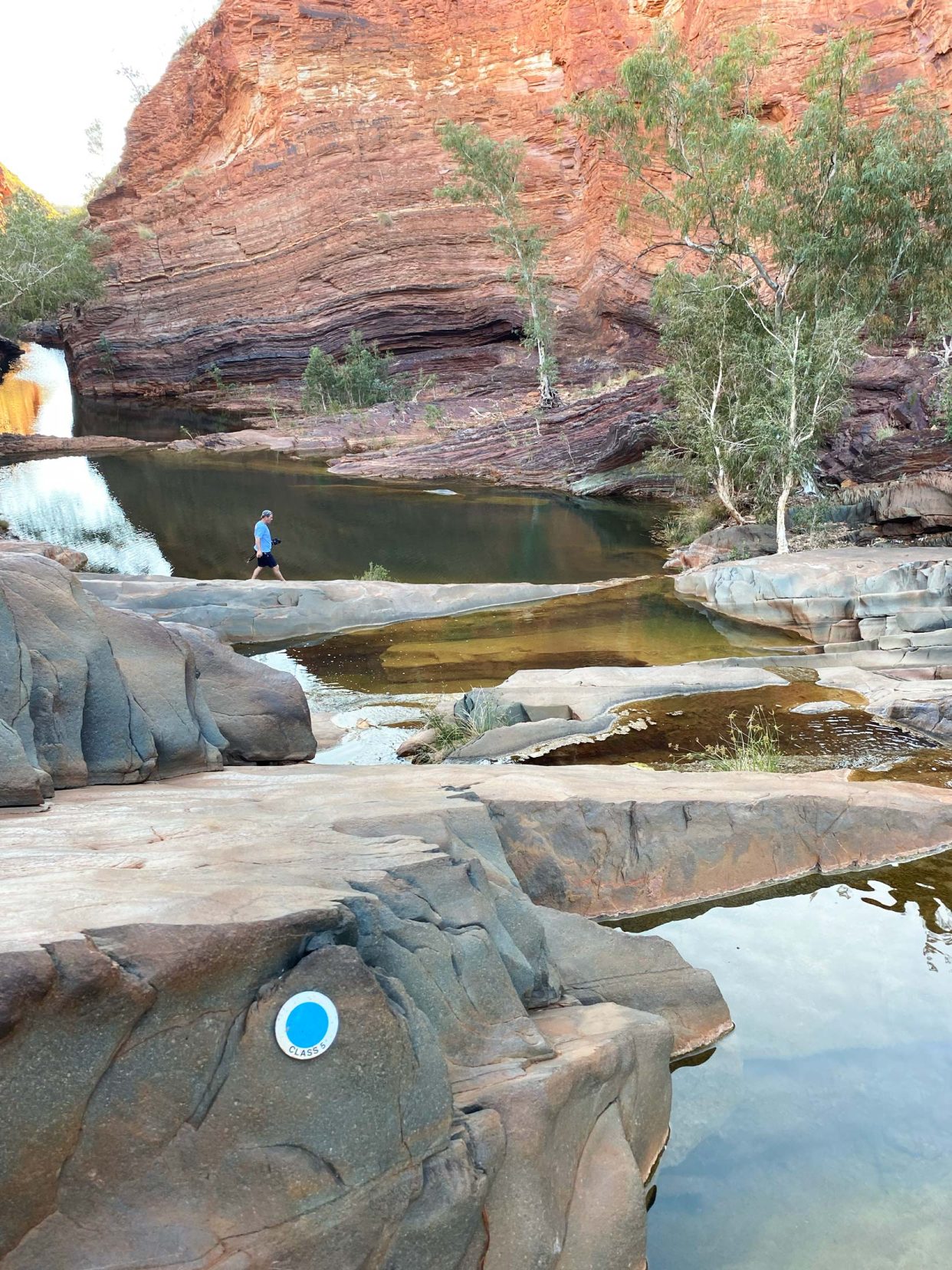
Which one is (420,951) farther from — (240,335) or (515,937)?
(240,335)

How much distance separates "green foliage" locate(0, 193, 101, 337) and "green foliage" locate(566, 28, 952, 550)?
30652 millimetres

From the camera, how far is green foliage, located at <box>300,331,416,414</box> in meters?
44.6

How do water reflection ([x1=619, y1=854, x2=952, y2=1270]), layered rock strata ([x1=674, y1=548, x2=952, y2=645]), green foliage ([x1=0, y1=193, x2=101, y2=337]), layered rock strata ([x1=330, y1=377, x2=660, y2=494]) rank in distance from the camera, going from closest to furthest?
water reflection ([x1=619, y1=854, x2=952, y2=1270])
layered rock strata ([x1=674, y1=548, x2=952, y2=645])
layered rock strata ([x1=330, y1=377, x2=660, y2=494])
green foliage ([x1=0, y1=193, x2=101, y2=337])

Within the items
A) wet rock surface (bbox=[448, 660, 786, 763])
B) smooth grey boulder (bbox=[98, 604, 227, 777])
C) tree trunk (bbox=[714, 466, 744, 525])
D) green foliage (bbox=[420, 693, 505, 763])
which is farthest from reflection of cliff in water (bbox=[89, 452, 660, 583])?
smooth grey boulder (bbox=[98, 604, 227, 777])

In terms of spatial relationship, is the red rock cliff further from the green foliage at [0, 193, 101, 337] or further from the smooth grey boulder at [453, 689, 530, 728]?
the smooth grey boulder at [453, 689, 530, 728]

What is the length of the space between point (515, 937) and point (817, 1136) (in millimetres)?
1770

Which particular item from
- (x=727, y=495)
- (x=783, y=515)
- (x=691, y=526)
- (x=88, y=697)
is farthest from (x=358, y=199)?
(x=88, y=697)

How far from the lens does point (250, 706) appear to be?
8469 mm

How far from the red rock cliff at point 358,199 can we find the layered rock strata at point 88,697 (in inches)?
1519

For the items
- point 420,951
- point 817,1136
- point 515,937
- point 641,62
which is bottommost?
point 817,1136

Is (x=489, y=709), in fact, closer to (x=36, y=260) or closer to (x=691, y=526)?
(x=691, y=526)

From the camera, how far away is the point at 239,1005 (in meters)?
3.12

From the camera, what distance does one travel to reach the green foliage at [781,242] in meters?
Result: 21.2

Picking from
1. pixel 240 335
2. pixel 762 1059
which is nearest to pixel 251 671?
pixel 762 1059
